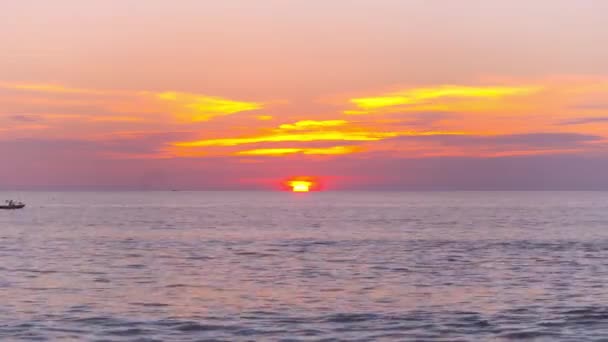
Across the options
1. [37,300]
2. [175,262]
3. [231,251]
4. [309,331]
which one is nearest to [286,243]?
[231,251]

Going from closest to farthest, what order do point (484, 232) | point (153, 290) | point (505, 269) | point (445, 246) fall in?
point (153, 290)
point (505, 269)
point (445, 246)
point (484, 232)

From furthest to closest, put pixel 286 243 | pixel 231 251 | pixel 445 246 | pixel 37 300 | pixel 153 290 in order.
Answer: pixel 286 243 < pixel 445 246 < pixel 231 251 < pixel 153 290 < pixel 37 300

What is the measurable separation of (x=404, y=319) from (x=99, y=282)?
21.8m

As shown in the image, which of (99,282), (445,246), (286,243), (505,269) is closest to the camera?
(99,282)

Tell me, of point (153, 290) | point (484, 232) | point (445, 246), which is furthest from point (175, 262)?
point (484, 232)

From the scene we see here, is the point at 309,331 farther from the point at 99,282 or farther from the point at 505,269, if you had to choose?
the point at 505,269

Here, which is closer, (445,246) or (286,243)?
(445,246)

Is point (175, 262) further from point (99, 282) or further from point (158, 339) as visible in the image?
point (158, 339)

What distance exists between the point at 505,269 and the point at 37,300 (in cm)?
3203

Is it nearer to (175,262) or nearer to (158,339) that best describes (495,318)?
(158,339)

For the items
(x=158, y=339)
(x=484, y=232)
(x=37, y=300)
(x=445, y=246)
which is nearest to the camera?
(x=158, y=339)

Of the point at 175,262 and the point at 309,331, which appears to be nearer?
the point at 309,331

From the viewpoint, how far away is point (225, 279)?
50.8 m

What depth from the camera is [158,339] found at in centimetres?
3162
